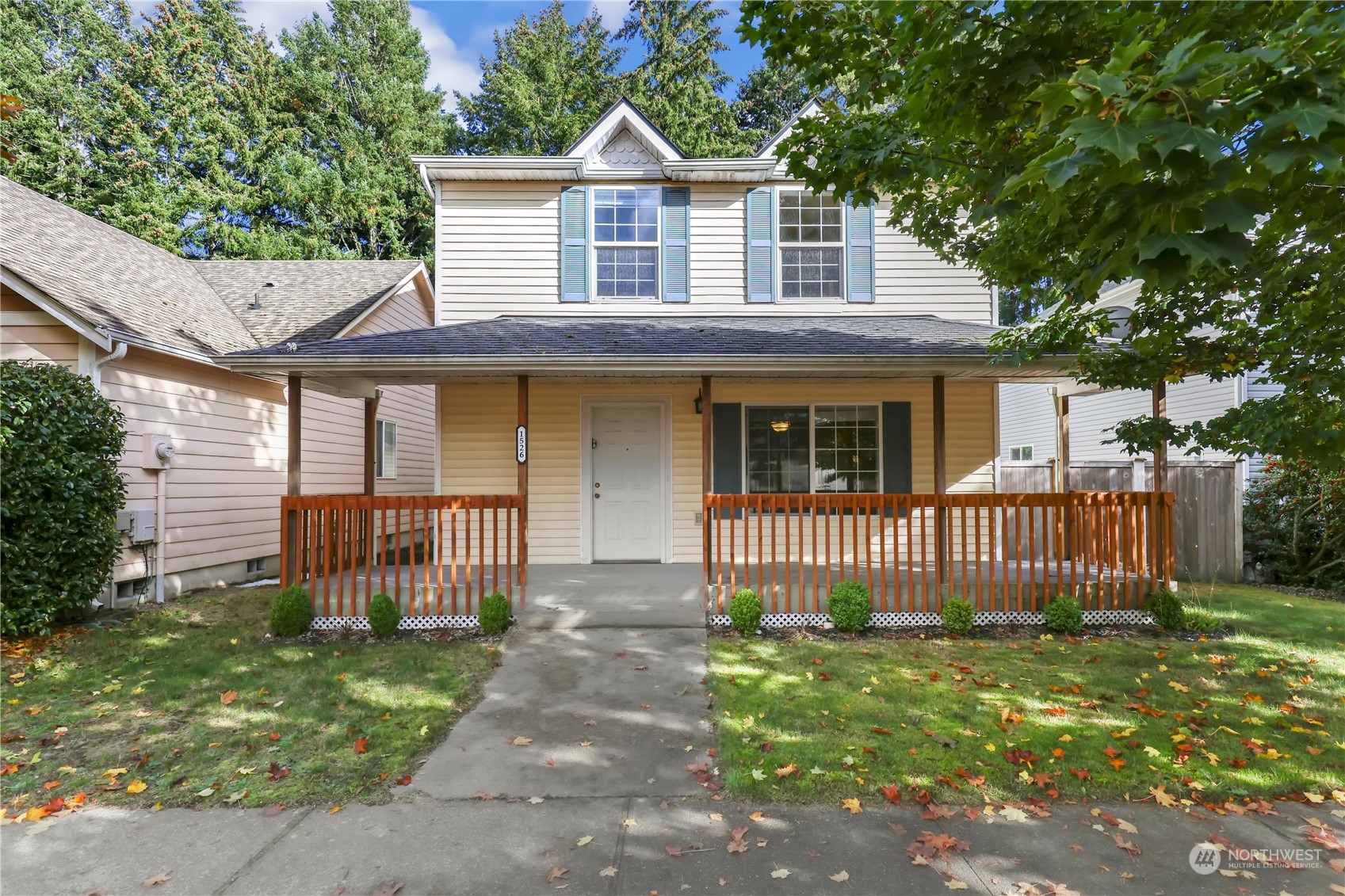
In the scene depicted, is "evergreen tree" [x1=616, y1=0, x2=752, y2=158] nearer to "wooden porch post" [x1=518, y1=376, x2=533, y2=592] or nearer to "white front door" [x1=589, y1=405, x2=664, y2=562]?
"white front door" [x1=589, y1=405, x2=664, y2=562]

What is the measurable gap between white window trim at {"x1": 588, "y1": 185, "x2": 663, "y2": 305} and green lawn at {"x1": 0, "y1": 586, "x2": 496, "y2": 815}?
16.2 ft

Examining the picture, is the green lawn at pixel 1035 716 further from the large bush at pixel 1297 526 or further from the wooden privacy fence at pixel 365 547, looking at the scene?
the large bush at pixel 1297 526

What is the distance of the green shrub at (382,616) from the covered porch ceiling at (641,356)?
226 cm

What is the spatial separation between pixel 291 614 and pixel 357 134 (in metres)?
20.6

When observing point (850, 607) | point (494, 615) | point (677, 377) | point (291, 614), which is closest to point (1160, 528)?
point (850, 607)

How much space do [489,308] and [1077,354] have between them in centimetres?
687

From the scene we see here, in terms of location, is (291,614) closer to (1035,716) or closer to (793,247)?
(1035,716)

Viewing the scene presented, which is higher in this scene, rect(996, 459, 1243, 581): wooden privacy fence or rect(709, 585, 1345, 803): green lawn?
rect(996, 459, 1243, 581): wooden privacy fence

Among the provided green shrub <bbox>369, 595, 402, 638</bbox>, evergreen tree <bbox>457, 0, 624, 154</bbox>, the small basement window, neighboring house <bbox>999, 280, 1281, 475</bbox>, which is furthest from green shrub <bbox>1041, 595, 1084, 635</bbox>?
evergreen tree <bbox>457, 0, 624, 154</bbox>

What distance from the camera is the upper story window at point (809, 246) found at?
8430 mm

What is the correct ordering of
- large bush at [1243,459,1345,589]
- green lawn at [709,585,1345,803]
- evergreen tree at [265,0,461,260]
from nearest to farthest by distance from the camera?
1. green lawn at [709,585,1345,803]
2. large bush at [1243,459,1345,589]
3. evergreen tree at [265,0,461,260]

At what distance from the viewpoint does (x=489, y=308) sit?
844 centimetres

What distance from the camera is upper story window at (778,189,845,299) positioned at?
8430 mm

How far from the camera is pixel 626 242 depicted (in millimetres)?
8469
